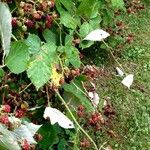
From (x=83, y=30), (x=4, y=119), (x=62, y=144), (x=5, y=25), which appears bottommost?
(x=62, y=144)

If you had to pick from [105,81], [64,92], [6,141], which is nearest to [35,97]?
[64,92]

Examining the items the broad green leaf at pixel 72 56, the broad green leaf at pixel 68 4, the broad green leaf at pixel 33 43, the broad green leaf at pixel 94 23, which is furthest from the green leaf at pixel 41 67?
the broad green leaf at pixel 94 23

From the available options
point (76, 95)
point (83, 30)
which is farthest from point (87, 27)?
point (76, 95)

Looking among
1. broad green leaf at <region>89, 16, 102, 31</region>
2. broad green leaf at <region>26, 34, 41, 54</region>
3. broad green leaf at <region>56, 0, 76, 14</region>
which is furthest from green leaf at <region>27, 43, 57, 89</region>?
broad green leaf at <region>89, 16, 102, 31</region>

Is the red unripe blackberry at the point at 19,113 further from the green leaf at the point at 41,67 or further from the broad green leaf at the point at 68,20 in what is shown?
the broad green leaf at the point at 68,20

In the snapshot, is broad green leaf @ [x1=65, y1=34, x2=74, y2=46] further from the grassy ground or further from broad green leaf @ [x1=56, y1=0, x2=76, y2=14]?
the grassy ground

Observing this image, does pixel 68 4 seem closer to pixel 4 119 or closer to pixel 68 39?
pixel 68 39

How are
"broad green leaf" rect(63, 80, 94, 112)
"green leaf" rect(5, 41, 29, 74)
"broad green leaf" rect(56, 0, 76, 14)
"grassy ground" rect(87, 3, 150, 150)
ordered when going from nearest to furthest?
"green leaf" rect(5, 41, 29, 74) → "broad green leaf" rect(63, 80, 94, 112) → "broad green leaf" rect(56, 0, 76, 14) → "grassy ground" rect(87, 3, 150, 150)
